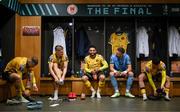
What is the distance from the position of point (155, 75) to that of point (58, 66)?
6.96 ft

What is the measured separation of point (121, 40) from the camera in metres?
9.32

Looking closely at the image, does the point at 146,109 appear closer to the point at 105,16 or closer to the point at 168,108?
the point at 168,108

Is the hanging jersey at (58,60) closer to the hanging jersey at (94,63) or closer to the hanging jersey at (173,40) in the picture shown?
the hanging jersey at (94,63)

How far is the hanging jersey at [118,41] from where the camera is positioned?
930cm

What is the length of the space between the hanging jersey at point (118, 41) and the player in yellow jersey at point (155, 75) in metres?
1.57

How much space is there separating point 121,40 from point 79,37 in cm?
107

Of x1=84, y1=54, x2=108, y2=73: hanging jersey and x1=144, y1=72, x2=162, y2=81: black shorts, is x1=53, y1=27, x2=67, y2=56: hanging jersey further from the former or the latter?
x1=144, y1=72, x2=162, y2=81: black shorts

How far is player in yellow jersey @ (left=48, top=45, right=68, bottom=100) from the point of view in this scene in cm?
782

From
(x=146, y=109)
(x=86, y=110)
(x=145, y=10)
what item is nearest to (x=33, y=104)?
(x=86, y=110)

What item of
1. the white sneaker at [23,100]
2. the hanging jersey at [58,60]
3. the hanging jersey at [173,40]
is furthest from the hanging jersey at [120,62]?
the white sneaker at [23,100]

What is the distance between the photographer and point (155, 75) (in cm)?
798

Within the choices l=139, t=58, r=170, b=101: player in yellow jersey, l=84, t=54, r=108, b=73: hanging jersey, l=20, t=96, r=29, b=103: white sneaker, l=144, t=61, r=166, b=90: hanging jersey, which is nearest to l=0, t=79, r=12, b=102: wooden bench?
l=20, t=96, r=29, b=103: white sneaker

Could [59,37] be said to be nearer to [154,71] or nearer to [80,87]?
[80,87]

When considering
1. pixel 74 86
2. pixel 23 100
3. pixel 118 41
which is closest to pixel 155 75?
pixel 118 41
